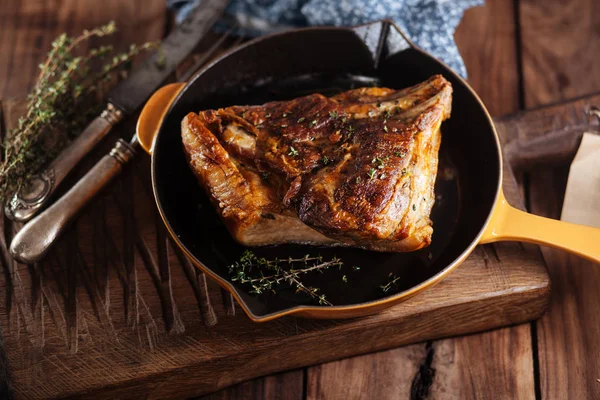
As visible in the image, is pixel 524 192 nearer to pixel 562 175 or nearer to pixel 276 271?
pixel 562 175

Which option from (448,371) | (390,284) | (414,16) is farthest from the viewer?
(414,16)

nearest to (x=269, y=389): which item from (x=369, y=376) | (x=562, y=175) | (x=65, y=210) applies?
(x=369, y=376)

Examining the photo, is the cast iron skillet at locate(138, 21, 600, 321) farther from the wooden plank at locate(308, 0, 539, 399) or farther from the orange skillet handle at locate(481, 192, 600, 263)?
the wooden plank at locate(308, 0, 539, 399)

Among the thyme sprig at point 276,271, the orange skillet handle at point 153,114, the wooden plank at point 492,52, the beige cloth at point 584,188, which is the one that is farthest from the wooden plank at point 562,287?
the orange skillet handle at point 153,114

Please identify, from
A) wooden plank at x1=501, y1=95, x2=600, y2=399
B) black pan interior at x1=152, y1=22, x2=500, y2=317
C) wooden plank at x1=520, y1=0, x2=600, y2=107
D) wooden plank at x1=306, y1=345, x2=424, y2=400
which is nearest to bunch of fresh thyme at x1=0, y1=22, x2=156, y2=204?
black pan interior at x1=152, y1=22, x2=500, y2=317

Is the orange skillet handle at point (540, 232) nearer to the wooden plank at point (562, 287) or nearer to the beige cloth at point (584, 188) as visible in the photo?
the beige cloth at point (584, 188)

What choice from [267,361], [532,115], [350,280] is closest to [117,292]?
[267,361]

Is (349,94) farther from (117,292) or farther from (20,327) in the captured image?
(20,327)
